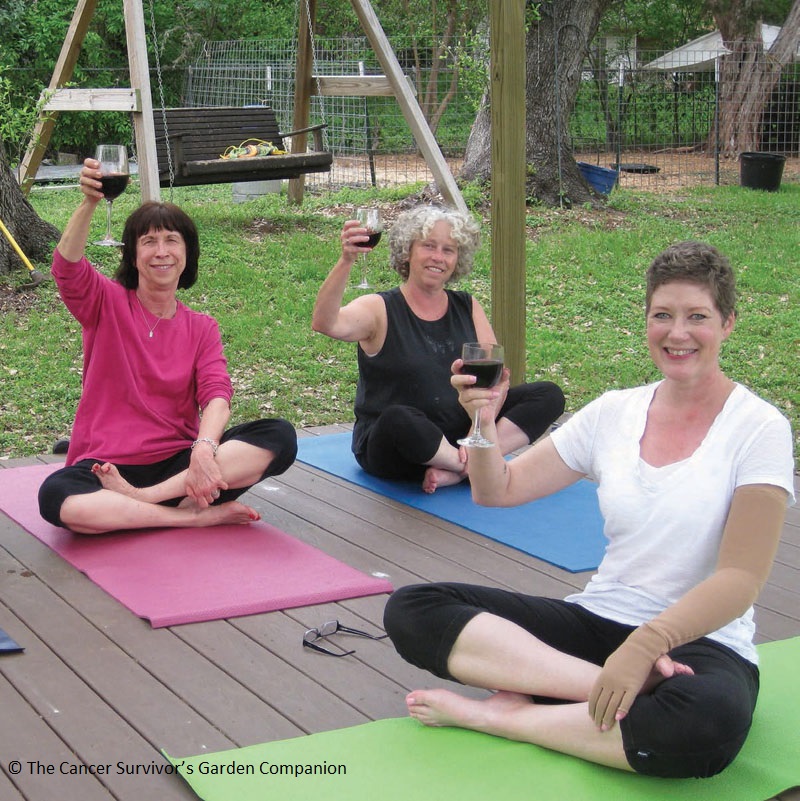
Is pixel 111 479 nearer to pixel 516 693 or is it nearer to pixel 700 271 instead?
pixel 516 693

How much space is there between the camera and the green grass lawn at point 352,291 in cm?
578

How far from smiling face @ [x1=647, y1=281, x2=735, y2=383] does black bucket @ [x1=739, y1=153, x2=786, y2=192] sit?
35.7 ft

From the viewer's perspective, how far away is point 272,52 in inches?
555

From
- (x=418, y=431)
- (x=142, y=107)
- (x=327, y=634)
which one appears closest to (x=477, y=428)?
(x=327, y=634)

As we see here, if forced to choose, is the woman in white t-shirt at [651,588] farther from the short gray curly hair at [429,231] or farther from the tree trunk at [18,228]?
the tree trunk at [18,228]

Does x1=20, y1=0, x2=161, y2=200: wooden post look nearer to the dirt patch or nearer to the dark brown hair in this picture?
the dirt patch

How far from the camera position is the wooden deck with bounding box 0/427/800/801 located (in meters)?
2.36

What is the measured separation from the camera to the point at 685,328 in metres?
2.22

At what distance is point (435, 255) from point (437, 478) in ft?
2.63

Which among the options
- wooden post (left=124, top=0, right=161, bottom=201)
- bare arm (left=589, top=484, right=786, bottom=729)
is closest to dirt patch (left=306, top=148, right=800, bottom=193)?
wooden post (left=124, top=0, right=161, bottom=201)

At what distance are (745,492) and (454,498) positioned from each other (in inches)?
84.4

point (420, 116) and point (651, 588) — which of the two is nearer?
point (651, 588)

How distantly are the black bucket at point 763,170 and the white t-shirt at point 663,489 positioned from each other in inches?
425

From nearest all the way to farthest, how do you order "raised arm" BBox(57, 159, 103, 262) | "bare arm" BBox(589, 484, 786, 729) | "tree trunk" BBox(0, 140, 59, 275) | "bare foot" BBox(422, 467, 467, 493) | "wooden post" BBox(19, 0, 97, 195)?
"bare arm" BBox(589, 484, 786, 729) → "raised arm" BBox(57, 159, 103, 262) → "bare foot" BBox(422, 467, 467, 493) → "tree trunk" BBox(0, 140, 59, 275) → "wooden post" BBox(19, 0, 97, 195)
